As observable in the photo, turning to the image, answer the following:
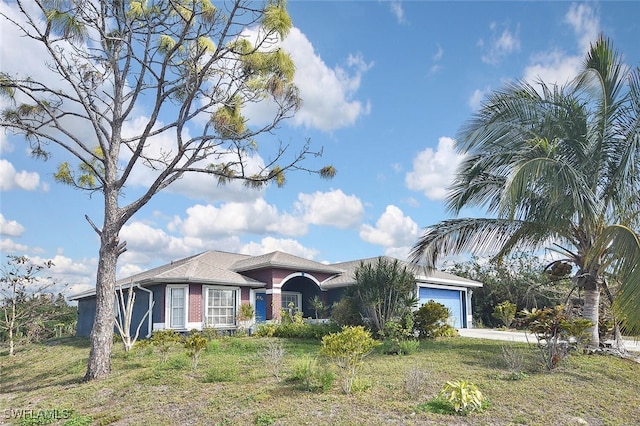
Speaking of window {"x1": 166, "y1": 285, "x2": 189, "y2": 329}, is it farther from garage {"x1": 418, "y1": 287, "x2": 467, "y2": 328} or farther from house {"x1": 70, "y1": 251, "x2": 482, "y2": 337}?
garage {"x1": 418, "y1": 287, "x2": 467, "y2": 328}

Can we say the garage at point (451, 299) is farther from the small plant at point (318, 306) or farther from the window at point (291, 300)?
the window at point (291, 300)

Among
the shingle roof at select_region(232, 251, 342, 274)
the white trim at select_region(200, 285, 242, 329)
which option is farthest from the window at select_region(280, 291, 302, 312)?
the white trim at select_region(200, 285, 242, 329)

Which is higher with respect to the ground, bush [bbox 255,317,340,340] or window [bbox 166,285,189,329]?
window [bbox 166,285,189,329]

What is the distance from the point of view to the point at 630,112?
35.3ft

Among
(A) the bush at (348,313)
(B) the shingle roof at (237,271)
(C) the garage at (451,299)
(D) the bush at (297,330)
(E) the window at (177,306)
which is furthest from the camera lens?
(C) the garage at (451,299)

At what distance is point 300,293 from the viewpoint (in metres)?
23.8

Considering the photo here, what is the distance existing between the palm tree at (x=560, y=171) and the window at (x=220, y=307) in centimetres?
1016

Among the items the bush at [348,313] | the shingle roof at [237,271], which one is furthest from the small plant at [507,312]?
the bush at [348,313]

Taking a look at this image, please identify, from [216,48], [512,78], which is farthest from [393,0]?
[216,48]

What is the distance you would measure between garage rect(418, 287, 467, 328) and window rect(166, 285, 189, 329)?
34.2 ft

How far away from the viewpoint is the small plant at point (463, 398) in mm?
6402

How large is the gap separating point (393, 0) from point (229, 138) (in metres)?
5.28

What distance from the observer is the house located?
60.7 feet

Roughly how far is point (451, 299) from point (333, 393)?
17.4 metres
